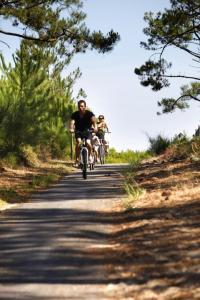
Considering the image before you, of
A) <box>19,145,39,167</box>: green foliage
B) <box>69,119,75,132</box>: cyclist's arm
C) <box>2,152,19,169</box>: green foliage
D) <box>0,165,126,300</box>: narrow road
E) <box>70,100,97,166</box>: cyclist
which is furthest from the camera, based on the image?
<box>19,145,39,167</box>: green foliage

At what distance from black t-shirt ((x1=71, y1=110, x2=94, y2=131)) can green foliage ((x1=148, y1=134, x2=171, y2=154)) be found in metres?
11.0

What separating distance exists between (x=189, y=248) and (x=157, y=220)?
1.99 m

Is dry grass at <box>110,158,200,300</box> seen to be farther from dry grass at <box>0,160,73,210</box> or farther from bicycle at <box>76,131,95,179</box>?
bicycle at <box>76,131,95,179</box>

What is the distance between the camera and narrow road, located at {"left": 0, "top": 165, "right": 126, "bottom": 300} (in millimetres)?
6027

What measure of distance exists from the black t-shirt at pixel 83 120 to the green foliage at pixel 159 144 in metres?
11.0

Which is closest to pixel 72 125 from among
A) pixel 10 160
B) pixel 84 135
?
pixel 84 135

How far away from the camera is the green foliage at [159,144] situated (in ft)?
94.6

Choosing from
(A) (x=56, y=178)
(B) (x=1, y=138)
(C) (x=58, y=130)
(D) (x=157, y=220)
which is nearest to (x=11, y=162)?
(B) (x=1, y=138)

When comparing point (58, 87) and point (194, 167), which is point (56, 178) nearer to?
point (194, 167)

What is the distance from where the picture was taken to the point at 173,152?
2367cm

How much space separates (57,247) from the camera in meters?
7.81

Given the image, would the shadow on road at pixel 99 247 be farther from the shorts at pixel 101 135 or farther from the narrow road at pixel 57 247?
the shorts at pixel 101 135

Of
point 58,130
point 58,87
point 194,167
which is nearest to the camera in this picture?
point 194,167

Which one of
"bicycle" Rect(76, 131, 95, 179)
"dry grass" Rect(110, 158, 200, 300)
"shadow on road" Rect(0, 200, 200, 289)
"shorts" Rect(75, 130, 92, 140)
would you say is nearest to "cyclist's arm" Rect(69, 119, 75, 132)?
"shorts" Rect(75, 130, 92, 140)
